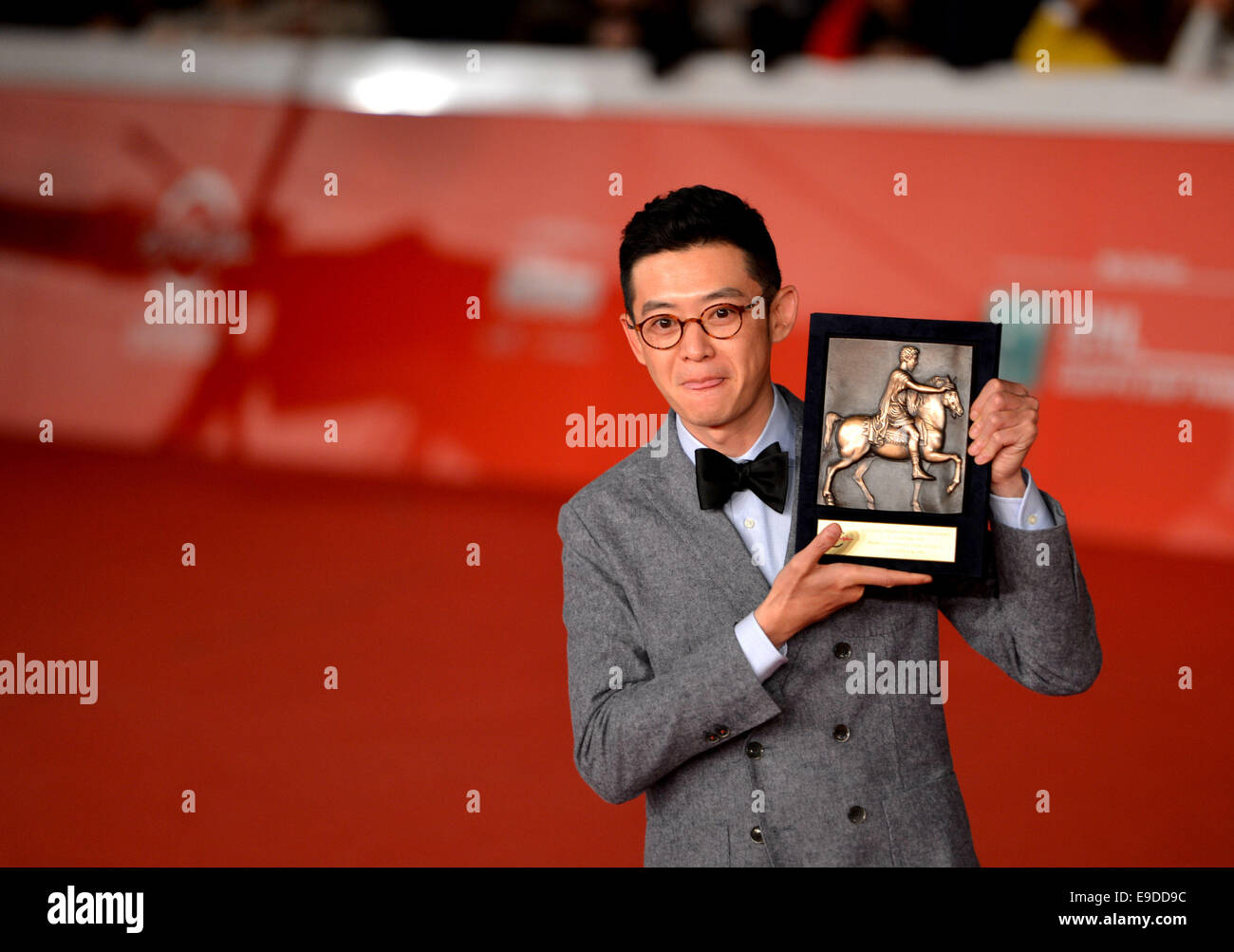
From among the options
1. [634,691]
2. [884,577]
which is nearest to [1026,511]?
[884,577]

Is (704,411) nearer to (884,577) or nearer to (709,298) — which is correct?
(709,298)

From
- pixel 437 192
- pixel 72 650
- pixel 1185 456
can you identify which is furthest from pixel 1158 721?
pixel 72 650

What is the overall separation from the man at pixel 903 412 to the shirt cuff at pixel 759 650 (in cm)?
31

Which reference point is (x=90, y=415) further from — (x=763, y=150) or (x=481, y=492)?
(x=763, y=150)

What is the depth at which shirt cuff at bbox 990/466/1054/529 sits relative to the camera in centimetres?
155

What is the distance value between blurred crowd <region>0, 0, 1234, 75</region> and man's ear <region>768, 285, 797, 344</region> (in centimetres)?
394

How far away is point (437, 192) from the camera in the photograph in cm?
544

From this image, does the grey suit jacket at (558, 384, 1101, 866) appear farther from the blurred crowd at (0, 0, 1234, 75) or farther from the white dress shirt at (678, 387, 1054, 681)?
the blurred crowd at (0, 0, 1234, 75)

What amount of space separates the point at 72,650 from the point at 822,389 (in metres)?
4.12

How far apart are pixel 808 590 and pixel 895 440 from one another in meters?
0.26

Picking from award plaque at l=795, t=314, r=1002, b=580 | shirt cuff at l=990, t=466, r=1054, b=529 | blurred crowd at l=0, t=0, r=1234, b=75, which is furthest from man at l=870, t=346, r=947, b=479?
blurred crowd at l=0, t=0, r=1234, b=75

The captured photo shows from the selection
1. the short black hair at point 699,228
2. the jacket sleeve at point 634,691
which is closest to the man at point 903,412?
the short black hair at point 699,228

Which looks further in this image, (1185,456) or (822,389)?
(1185,456)

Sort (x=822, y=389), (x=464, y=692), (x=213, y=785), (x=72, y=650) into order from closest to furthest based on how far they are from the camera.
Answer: (x=822, y=389) < (x=213, y=785) < (x=464, y=692) < (x=72, y=650)
